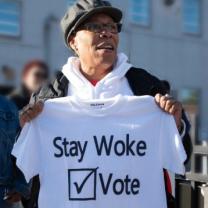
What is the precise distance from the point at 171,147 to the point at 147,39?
17.0m

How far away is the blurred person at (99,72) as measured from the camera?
318 cm

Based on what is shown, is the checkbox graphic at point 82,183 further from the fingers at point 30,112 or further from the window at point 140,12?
the window at point 140,12

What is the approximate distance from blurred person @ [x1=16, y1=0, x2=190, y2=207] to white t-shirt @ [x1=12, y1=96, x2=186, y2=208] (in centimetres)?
4

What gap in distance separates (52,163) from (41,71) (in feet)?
6.92

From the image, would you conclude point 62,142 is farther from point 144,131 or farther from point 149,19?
point 149,19

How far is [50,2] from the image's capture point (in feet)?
56.9

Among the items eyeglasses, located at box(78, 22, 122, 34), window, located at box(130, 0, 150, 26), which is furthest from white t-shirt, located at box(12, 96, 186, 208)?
window, located at box(130, 0, 150, 26)

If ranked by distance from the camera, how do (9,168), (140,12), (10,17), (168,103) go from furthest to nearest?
(140,12) < (10,17) < (9,168) < (168,103)

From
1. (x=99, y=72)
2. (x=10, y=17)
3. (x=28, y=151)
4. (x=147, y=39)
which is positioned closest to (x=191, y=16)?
(x=147, y=39)

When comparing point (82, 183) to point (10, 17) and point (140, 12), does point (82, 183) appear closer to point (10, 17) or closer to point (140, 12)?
point (10, 17)

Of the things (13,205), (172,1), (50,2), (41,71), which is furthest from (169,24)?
(13,205)

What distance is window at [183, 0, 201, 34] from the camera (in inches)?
850

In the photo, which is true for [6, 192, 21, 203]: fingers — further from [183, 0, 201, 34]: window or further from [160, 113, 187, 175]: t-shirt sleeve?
[183, 0, 201, 34]: window

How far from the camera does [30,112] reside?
3217mm
